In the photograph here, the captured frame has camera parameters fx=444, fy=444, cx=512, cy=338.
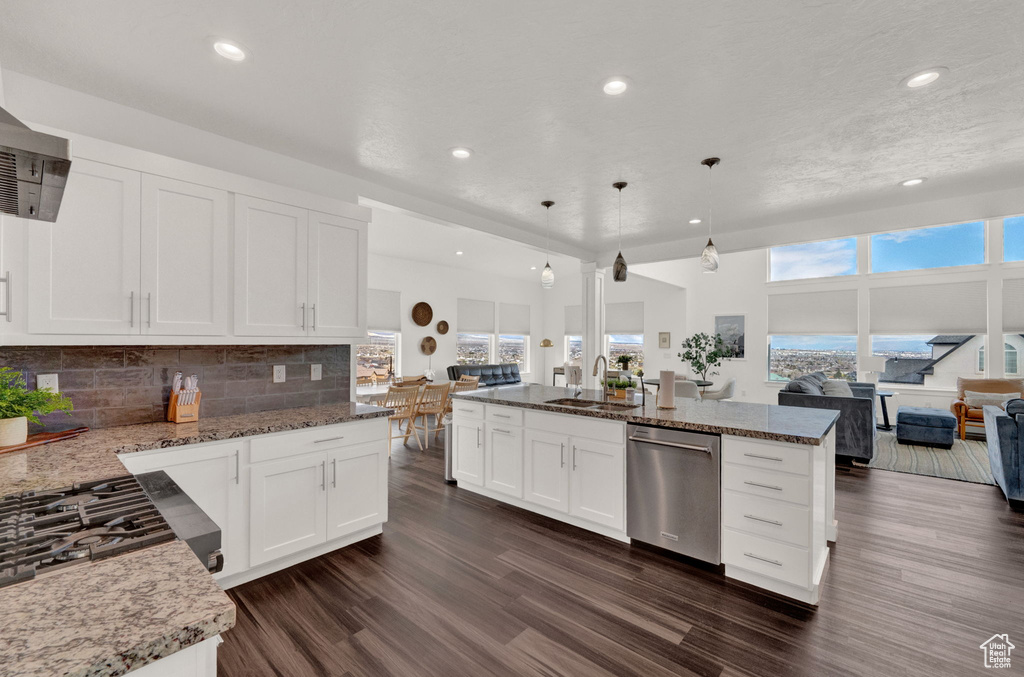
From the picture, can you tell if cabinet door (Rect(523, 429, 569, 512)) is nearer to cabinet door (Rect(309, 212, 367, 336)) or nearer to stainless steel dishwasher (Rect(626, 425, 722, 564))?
stainless steel dishwasher (Rect(626, 425, 722, 564))

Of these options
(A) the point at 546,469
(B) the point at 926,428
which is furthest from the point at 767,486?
(B) the point at 926,428

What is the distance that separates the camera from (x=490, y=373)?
9758mm

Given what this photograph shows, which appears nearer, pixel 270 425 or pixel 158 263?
pixel 158 263

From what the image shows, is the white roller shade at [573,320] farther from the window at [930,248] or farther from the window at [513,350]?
the window at [930,248]

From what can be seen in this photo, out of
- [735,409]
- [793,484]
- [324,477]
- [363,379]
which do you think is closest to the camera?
[793,484]

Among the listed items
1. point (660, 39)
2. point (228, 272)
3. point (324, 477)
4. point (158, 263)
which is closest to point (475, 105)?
point (660, 39)

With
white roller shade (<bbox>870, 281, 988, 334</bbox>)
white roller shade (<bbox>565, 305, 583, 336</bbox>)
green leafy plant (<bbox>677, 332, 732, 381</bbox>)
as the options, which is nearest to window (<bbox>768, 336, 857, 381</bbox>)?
white roller shade (<bbox>870, 281, 988, 334</bbox>)

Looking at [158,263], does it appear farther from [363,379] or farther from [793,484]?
[363,379]

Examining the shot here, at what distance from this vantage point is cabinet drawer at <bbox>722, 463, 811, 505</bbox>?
92.3 inches

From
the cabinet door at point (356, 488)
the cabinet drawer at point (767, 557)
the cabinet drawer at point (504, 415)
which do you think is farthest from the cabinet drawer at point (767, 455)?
the cabinet door at point (356, 488)

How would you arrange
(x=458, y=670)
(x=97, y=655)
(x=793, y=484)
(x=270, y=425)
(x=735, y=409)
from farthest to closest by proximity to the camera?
(x=735, y=409), (x=270, y=425), (x=793, y=484), (x=458, y=670), (x=97, y=655)

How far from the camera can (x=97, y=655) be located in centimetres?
71

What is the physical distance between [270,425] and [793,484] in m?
2.90

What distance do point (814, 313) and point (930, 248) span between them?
6.28 feet
